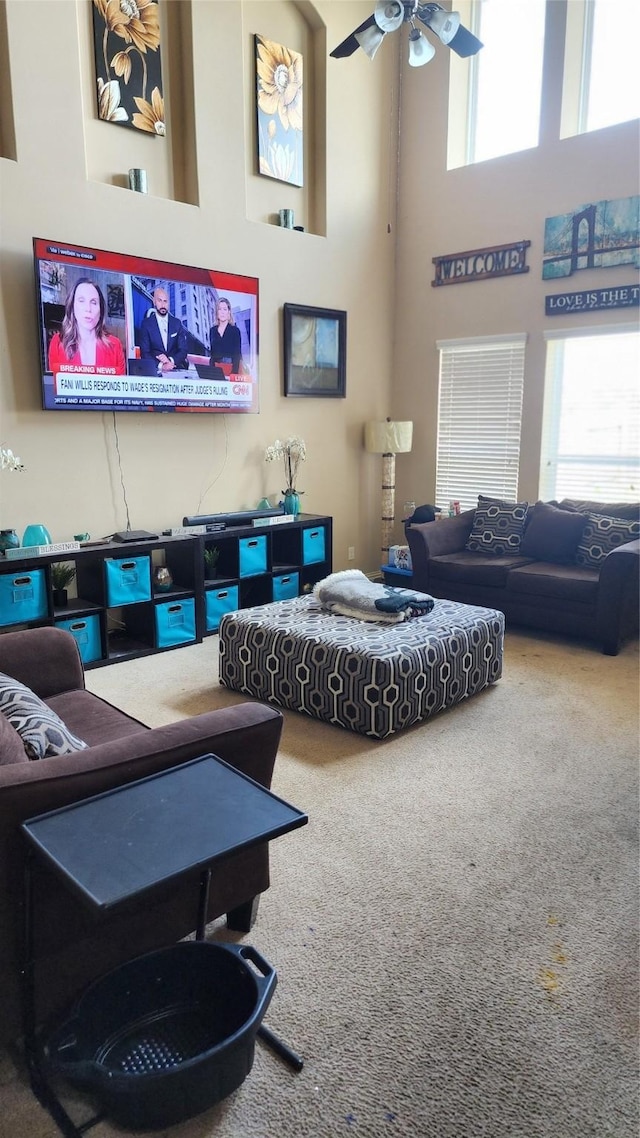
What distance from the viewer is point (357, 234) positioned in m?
6.02

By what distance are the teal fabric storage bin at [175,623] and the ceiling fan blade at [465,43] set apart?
134 inches

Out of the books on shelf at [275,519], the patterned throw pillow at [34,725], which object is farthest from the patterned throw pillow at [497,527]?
the patterned throw pillow at [34,725]

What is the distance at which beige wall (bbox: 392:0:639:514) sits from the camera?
519 centimetres

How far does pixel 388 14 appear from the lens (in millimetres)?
3541

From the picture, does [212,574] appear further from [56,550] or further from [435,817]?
[435,817]

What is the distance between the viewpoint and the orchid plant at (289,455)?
216 inches

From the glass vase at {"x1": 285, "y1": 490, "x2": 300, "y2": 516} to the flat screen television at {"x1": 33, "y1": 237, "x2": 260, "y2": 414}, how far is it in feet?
2.22

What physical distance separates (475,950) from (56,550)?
2973 millimetres

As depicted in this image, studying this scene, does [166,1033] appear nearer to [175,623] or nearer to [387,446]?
[175,623]

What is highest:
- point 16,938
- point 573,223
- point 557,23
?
point 557,23

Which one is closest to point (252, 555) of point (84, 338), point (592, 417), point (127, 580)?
point (127, 580)

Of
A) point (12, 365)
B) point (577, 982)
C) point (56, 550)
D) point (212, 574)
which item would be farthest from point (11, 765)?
point (212, 574)

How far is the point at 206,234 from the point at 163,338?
2.83ft

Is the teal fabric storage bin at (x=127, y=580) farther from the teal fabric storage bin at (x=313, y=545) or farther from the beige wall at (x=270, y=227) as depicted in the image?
the teal fabric storage bin at (x=313, y=545)
